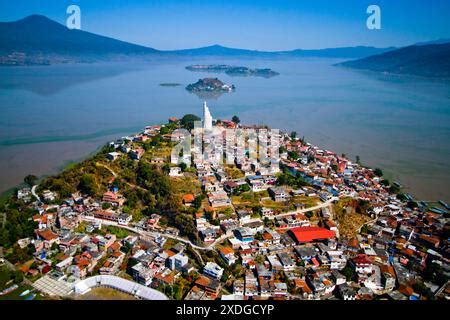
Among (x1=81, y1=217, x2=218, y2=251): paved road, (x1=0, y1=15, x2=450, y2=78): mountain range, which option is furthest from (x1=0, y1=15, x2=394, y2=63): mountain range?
(x1=81, y1=217, x2=218, y2=251): paved road

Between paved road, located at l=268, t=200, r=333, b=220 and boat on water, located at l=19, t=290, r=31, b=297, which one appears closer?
boat on water, located at l=19, t=290, r=31, b=297

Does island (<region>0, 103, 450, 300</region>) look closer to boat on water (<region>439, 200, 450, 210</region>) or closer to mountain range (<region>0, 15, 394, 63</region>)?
boat on water (<region>439, 200, 450, 210</region>)

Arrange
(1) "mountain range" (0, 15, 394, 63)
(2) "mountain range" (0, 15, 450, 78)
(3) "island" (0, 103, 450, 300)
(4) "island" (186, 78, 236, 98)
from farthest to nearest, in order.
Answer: (1) "mountain range" (0, 15, 394, 63), (2) "mountain range" (0, 15, 450, 78), (4) "island" (186, 78, 236, 98), (3) "island" (0, 103, 450, 300)

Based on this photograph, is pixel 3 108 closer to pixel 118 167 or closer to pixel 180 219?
pixel 118 167

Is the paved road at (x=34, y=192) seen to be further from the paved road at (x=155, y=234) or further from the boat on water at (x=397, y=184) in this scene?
the boat on water at (x=397, y=184)

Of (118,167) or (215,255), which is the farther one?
(118,167)

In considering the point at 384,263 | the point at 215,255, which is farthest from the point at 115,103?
the point at 384,263

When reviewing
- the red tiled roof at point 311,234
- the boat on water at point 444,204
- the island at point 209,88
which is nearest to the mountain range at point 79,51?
the island at point 209,88

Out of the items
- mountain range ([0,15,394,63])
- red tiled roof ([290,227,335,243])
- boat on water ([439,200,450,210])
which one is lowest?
red tiled roof ([290,227,335,243])

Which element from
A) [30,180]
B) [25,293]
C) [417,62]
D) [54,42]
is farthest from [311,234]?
[54,42]
